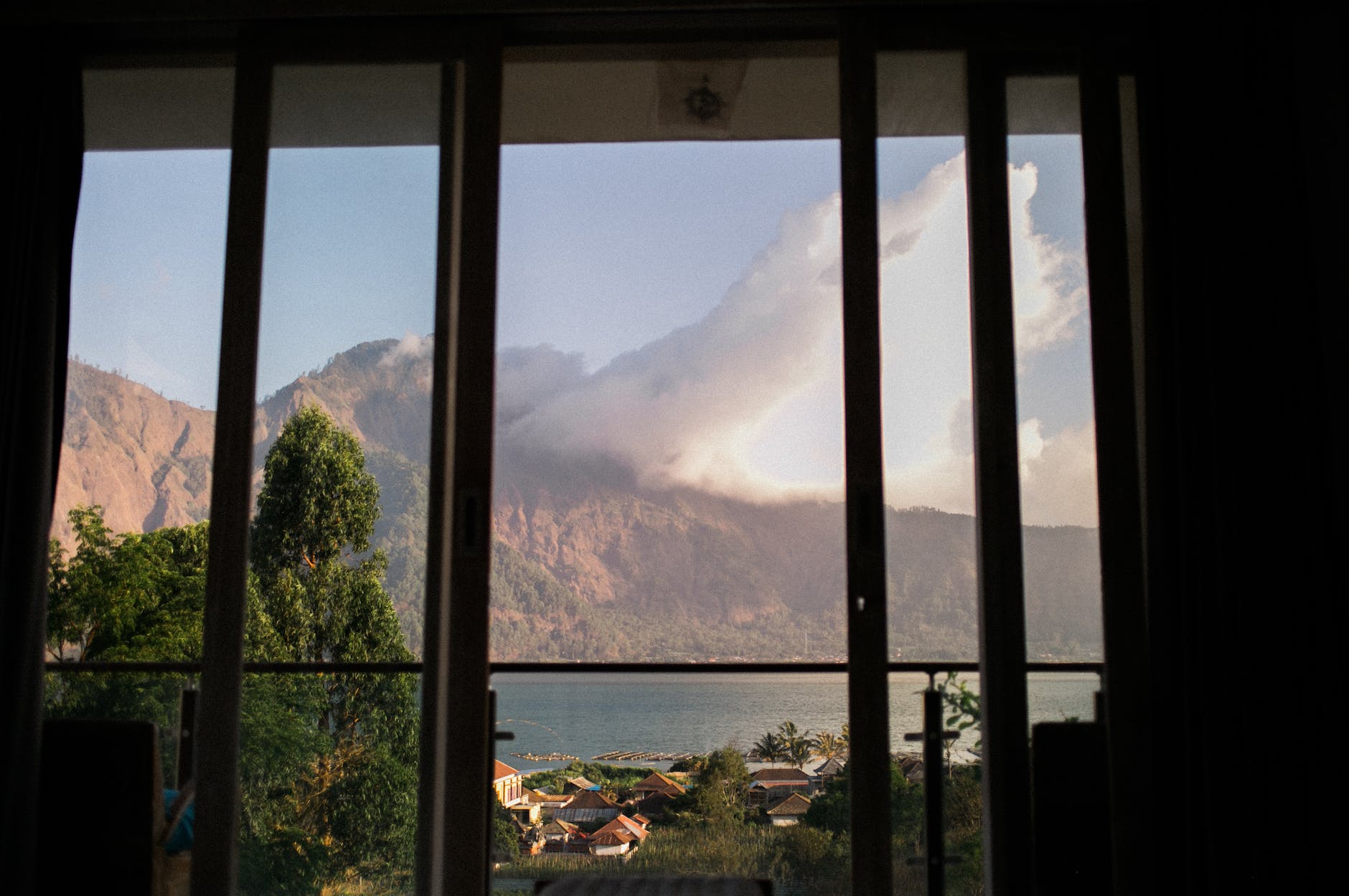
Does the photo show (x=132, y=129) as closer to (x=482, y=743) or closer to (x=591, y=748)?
(x=482, y=743)

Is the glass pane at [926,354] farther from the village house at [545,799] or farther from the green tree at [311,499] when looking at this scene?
the village house at [545,799]

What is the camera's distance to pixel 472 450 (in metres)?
2.23

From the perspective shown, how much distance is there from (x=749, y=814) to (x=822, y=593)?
8.59m

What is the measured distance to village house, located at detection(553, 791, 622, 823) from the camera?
553 centimetres

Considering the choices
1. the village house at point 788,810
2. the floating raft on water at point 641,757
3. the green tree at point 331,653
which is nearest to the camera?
the green tree at point 331,653

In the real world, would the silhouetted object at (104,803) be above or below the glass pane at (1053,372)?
below

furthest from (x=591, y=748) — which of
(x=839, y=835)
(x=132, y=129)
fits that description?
(x=132, y=129)

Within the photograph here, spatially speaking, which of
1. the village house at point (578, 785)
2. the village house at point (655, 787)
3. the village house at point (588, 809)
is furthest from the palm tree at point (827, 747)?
the village house at point (578, 785)

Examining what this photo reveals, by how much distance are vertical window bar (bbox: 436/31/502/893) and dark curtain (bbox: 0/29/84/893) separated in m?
0.97

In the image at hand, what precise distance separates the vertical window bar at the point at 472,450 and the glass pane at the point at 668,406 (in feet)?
25.8

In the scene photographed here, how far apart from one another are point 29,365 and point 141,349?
0.25 meters

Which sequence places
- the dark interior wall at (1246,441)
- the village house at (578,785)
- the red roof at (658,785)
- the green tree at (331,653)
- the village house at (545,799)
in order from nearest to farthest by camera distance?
the dark interior wall at (1246,441), the green tree at (331,653), the red roof at (658,785), the village house at (545,799), the village house at (578,785)

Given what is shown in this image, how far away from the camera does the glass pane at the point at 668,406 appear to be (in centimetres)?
1115

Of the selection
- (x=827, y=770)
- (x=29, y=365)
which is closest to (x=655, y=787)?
(x=827, y=770)
